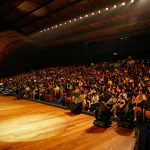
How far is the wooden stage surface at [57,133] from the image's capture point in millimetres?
4801

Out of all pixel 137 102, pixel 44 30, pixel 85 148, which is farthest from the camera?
pixel 44 30

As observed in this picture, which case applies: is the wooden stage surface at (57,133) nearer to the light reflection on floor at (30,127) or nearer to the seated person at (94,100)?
the light reflection on floor at (30,127)

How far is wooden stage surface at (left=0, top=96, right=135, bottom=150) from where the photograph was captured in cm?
480

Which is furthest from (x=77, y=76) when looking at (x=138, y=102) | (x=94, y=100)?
(x=138, y=102)

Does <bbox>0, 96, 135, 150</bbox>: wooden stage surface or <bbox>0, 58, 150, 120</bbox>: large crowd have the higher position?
<bbox>0, 58, 150, 120</bbox>: large crowd

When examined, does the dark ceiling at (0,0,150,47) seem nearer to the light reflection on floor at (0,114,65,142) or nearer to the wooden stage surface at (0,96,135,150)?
the wooden stage surface at (0,96,135,150)

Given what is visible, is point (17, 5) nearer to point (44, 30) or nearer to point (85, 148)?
point (44, 30)

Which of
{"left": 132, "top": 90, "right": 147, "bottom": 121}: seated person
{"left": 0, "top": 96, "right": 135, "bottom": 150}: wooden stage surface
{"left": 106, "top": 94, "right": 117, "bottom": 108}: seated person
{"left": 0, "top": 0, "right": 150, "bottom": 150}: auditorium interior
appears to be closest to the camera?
{"left": 0, "top": 96, "right": 135, "bottom": 150}: wooden stage surface

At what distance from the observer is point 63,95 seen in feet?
32.3

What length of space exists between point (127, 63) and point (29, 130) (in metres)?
9.79

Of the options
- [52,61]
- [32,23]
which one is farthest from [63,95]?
[52,61]

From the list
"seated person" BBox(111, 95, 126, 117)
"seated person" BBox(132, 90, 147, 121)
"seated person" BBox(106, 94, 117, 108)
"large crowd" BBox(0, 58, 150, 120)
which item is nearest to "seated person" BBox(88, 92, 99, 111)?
"large crowd" BBox(0, 58, 150, 120)

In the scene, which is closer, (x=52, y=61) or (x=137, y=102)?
(x=137, y=102)

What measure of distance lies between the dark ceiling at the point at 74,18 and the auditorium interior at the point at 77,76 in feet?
0.16
